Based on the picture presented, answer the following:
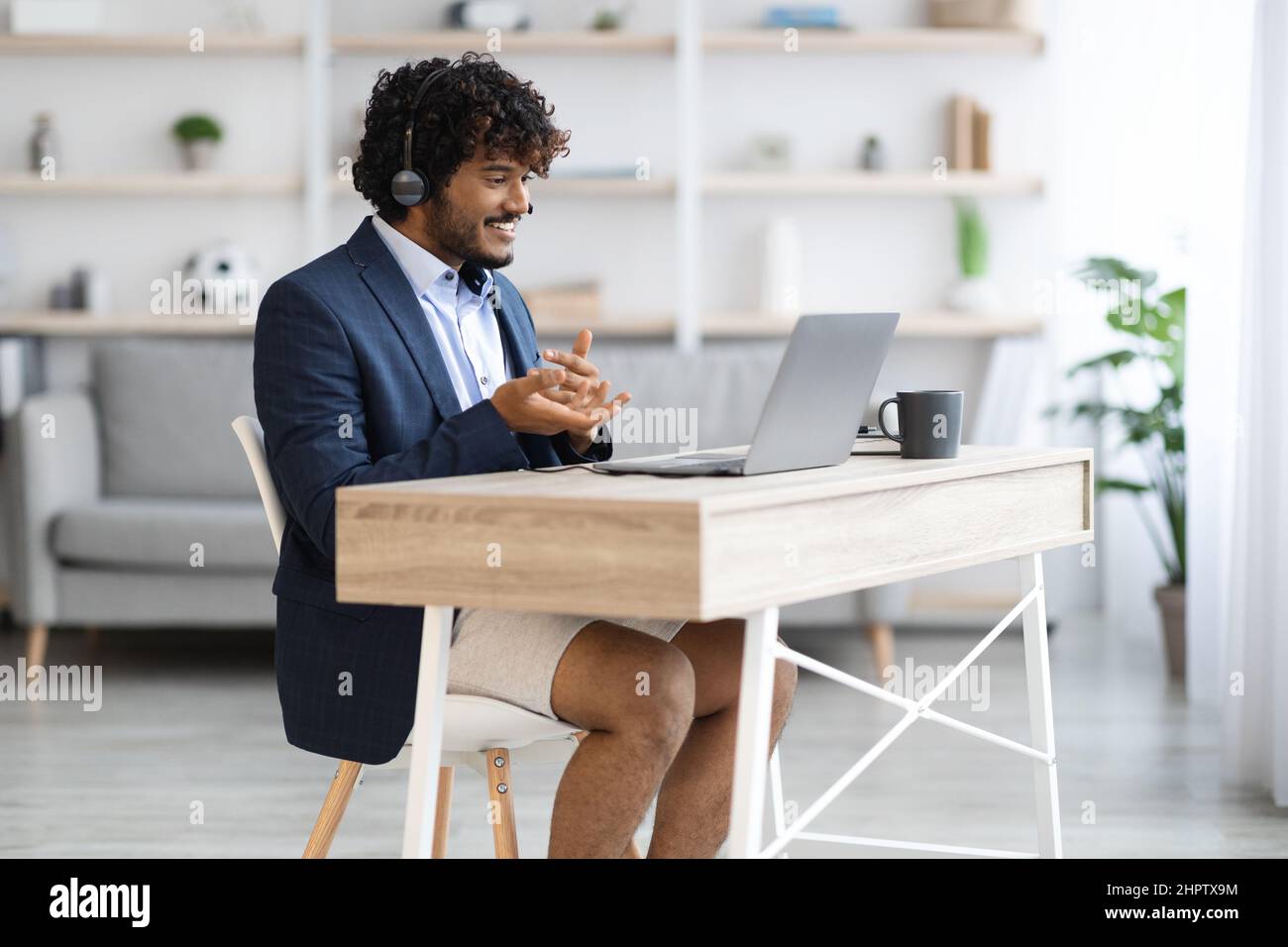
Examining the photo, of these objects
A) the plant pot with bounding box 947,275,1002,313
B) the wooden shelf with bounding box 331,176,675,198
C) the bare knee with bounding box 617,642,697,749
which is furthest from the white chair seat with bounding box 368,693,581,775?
the plant pot with bounding box 947,275,1002,313

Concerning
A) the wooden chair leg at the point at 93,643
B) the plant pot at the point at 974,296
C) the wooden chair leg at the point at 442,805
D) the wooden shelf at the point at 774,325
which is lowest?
the wooden chair leg at the point at 93,643

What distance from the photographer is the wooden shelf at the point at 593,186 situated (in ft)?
15.8

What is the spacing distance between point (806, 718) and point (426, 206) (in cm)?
199

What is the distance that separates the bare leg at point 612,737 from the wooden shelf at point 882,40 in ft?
11.3

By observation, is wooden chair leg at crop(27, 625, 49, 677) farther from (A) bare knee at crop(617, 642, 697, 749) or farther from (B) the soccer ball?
(A) bare knee at crop(617, 642, 697, 749)

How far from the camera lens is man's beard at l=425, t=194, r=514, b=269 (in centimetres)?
193

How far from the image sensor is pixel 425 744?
1.60m

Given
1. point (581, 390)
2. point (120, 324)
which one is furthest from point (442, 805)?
point (120, 324)

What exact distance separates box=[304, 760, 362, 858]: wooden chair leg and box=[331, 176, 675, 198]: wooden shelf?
3024mm

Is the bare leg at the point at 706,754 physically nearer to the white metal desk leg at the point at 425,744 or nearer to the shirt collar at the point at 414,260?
the white metal desk leg at the point at 425,744

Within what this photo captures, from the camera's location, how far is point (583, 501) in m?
1.43

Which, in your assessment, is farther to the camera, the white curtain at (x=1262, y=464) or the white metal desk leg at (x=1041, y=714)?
the white curtain at (x=1262, y=464)

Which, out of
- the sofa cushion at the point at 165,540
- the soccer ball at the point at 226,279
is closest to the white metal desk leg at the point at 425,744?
the sofa cushion at the point at 165,540
